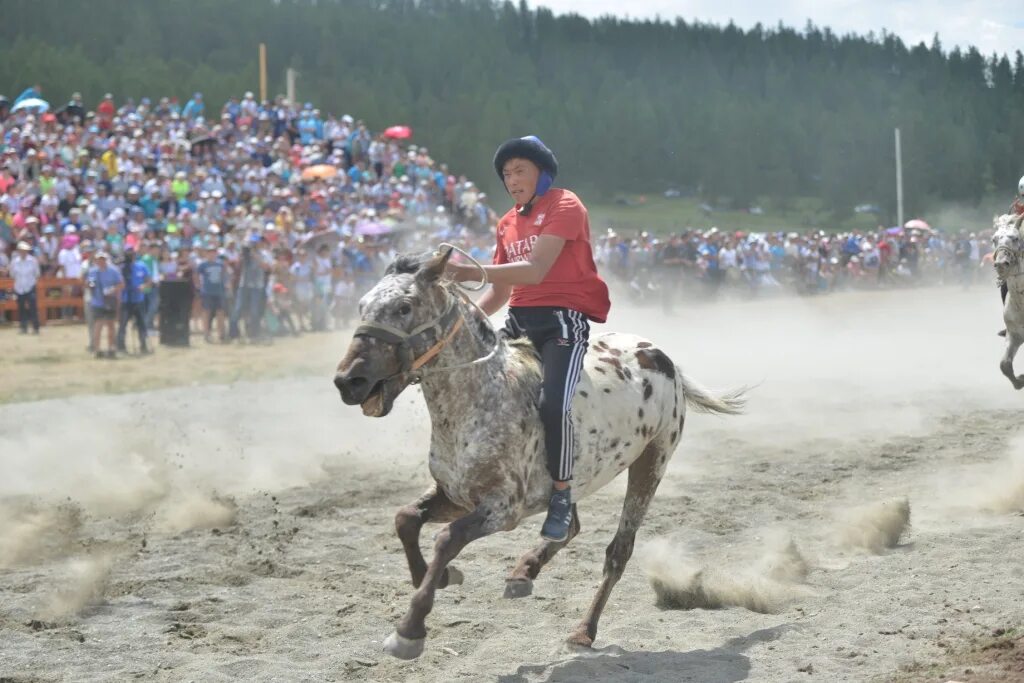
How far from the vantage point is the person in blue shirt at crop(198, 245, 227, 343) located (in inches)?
845

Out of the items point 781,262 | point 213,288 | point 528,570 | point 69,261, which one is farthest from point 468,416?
A: point 781,262

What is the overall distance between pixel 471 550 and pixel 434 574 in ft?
9.09

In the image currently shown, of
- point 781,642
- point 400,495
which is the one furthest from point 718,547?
point 400,495

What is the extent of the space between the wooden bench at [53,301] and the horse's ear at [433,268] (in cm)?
1833

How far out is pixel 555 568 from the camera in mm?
7711

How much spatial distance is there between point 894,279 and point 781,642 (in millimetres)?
34921

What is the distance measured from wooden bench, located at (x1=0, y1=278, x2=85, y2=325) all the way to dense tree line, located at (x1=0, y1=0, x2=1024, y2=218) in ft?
71.9

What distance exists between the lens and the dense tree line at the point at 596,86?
5522 cm

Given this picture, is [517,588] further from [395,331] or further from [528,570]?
[395,331]

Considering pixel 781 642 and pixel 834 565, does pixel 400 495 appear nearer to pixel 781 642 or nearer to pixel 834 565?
pixel 834 565

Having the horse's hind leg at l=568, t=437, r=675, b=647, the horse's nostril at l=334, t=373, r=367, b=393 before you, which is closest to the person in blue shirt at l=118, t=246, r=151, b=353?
the horse's hind leg at l=568, t=437, r=675, b=647

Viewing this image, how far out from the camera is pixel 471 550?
8.08 m

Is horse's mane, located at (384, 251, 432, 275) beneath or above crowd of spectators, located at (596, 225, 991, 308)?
above

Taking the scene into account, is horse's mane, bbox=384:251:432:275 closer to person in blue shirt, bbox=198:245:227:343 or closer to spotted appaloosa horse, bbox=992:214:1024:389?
spotted appaloosa horse, bbox=992:214:1024:389
